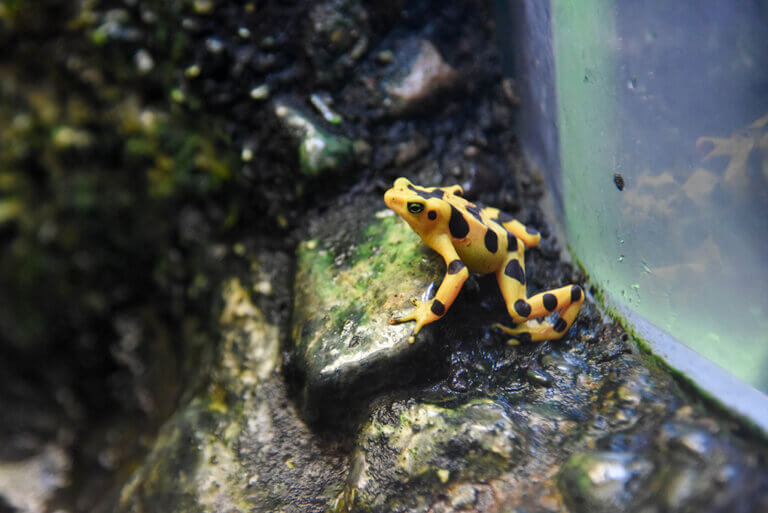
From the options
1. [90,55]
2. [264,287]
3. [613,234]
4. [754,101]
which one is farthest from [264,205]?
[754,101]

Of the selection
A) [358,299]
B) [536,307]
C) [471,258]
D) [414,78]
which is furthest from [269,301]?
[414,78]

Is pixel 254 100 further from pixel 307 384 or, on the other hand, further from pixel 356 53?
pixel 307 384

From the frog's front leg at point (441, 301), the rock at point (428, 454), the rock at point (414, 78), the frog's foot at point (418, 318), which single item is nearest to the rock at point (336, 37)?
the rock at point (414, 78)

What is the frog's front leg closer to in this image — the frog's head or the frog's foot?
the frog's foot

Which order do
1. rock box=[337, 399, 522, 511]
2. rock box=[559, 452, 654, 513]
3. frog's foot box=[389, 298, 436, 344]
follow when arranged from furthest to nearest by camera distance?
frog's foot box=[389, 298, 436, 344] < rock box=[337, 399, 522, 511] < rock box=[559, 452, 654, 513]

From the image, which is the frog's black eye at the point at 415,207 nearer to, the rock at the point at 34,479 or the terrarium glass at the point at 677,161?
the terrarium glass at the point at 677,161

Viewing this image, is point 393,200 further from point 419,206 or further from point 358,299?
point 358,299

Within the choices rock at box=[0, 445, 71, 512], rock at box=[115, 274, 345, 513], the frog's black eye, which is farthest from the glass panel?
rock at box=[0, 445, 71, 512]
